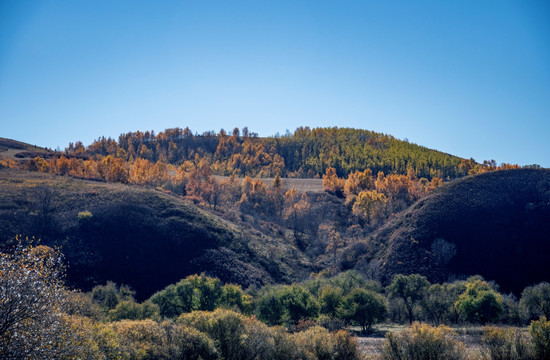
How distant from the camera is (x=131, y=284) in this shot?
7550cm

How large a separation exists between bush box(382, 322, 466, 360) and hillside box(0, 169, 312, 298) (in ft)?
161

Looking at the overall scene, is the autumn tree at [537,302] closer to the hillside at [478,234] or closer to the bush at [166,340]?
the hillside at [478,234]

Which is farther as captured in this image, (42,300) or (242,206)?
(242,206)

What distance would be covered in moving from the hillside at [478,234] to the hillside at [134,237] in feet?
80.9

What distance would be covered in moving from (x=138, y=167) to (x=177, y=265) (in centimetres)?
9421

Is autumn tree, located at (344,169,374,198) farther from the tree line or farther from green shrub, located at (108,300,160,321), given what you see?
green shrub, located at (108,300,160,321)

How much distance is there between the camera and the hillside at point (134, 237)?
255 ft

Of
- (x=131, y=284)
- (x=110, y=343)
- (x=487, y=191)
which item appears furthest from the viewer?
(x=487, y=191)

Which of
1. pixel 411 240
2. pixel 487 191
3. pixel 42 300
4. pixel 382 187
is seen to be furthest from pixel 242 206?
pixel 42 300

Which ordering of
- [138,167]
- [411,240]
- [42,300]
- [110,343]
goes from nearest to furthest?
[42,300] < [110,343] < [411,240] < [138,167]

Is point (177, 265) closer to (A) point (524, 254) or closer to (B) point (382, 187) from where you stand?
(A) point (524, 254)

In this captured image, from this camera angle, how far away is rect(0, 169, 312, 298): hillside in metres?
77.7

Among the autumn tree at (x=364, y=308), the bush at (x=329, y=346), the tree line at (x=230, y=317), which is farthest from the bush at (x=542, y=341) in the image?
the autumn tree at (x=364, y=308)

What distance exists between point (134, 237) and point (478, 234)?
79.0 meters
